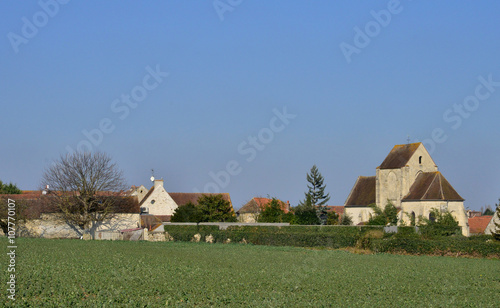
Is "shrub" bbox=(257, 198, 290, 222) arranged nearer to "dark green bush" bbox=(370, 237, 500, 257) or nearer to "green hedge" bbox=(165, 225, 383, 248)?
"green hedge" bbox=(165, 225, 383, 248)

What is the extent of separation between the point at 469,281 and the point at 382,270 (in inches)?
181

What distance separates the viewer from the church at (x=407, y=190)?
235ft

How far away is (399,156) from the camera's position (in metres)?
79.9

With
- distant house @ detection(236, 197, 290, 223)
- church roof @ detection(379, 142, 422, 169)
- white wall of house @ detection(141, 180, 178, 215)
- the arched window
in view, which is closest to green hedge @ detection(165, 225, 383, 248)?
the arched window

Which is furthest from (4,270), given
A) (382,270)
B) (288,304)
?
(382,270)

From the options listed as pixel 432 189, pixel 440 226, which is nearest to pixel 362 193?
pixel 432 189

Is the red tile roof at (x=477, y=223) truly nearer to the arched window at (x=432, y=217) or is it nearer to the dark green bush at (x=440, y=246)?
the arched window at (x=432, y=217)

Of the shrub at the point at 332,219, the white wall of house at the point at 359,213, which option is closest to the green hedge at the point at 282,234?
the shrub at the point at 332,219

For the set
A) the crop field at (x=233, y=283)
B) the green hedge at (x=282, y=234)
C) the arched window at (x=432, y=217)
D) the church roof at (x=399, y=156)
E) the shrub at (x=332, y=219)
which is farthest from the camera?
the shrub at (x=332, y=219)

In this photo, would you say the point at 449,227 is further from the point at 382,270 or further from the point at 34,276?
the point at 34,276

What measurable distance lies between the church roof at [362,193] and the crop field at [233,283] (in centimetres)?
4921

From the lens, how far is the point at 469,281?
26547 millimetres

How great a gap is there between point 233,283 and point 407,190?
58.4 m

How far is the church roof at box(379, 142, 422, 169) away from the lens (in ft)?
258
